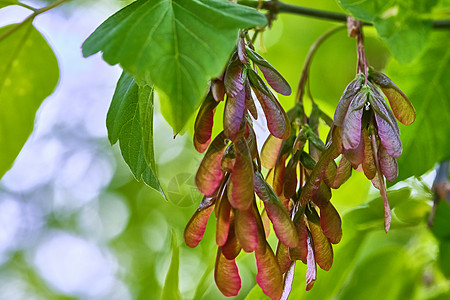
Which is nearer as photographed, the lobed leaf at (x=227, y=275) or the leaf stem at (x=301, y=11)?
the lobed leaf at (x=227, y=275)

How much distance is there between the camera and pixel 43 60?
77cm

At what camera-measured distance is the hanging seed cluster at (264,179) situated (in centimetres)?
42

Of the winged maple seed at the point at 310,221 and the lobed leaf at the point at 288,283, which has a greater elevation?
the winged maple seed at the point at 310,221

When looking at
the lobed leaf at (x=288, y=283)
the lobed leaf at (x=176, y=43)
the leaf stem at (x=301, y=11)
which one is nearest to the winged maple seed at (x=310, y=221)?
the lobed leaf at (x=288, y=283)

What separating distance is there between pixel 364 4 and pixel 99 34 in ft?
1.09

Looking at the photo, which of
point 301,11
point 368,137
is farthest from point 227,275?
point 301,11

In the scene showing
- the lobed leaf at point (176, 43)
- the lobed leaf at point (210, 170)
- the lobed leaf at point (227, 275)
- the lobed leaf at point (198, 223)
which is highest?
the lobed leaf at point (176, 43)

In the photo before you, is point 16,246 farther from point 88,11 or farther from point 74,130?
point 88,11

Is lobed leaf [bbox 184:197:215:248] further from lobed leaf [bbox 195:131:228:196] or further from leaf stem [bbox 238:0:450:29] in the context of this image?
leaf stem [bbox 238:0:450:29]

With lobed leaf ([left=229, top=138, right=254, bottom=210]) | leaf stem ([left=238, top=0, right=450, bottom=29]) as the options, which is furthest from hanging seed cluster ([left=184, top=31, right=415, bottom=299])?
leaf stem ([left=238, top=0, right=450, bottom=29])

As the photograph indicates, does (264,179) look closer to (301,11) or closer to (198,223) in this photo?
(198,223)

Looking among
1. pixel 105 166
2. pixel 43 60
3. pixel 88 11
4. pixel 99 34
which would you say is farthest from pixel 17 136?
pixel 105 166

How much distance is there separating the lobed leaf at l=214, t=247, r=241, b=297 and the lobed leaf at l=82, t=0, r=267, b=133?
0.11 metres

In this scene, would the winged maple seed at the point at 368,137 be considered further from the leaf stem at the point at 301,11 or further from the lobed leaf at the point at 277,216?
the leaf stem at the point at 301,11
